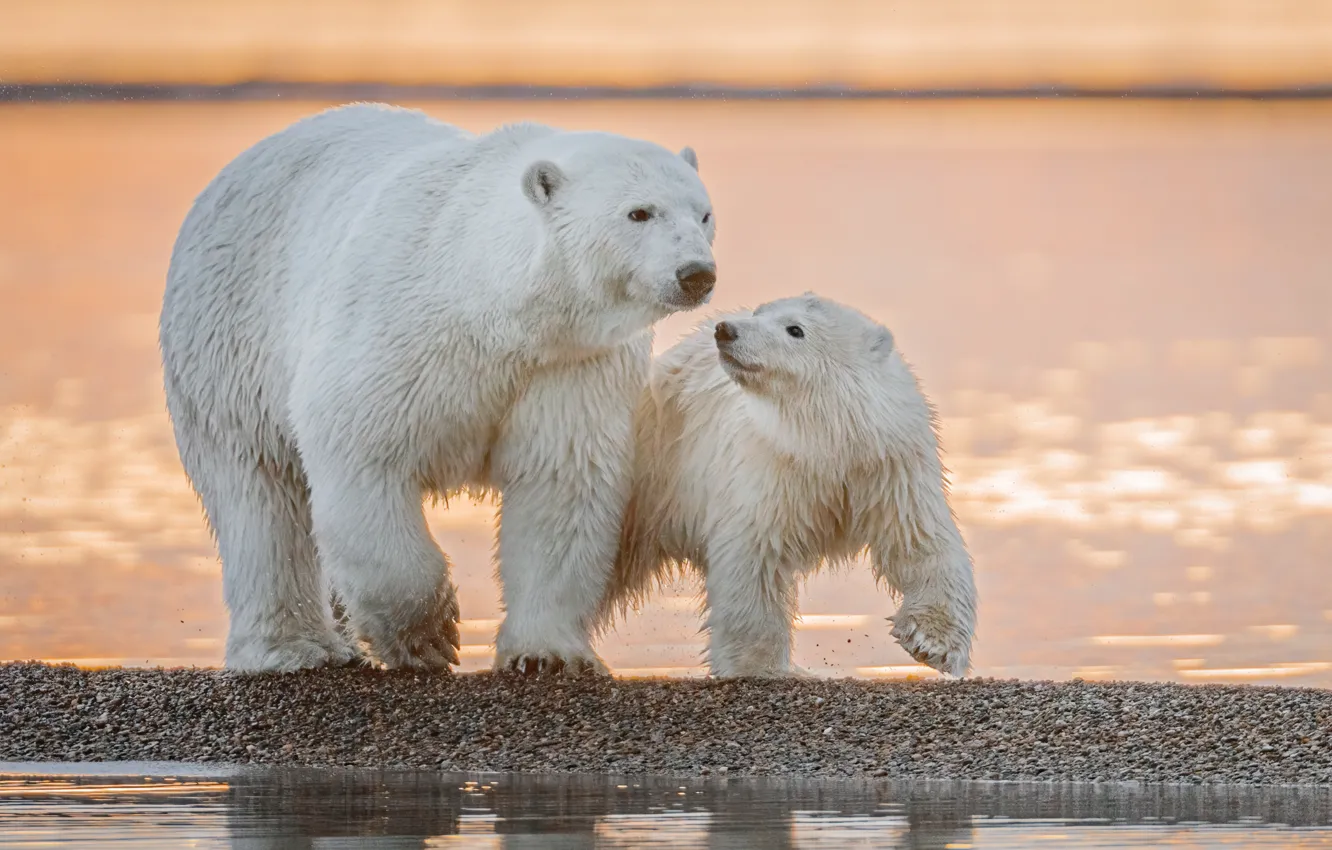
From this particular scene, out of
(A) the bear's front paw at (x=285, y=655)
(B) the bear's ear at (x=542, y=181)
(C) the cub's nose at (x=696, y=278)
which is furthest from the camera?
(A) the bear's front paw at (x=285, y=655)

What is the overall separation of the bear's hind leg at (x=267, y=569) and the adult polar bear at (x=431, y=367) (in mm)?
12

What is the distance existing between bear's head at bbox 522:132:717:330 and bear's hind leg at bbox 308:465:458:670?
4.29 feet

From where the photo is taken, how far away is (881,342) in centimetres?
1020

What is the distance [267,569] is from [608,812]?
4.13 meters

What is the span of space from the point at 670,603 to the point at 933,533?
2364 millimetres

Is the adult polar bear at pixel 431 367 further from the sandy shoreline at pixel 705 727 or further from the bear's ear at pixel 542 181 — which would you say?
the sandy shoreline at pixel 705 727

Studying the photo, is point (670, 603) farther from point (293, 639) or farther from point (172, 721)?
point (172, 721)

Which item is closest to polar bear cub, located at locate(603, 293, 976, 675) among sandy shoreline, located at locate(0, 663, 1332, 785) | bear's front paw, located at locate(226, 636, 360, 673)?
sandy shoreline, located at locate(0, 663, 1332, 785)

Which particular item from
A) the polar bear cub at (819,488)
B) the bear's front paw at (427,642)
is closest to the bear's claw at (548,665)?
the bear's front paw at (427,642)

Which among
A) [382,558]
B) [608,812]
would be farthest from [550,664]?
[608,812]

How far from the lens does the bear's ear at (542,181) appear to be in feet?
30.9

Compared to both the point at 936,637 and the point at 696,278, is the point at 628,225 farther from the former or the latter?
the point at 936,637

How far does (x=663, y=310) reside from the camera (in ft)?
30.5

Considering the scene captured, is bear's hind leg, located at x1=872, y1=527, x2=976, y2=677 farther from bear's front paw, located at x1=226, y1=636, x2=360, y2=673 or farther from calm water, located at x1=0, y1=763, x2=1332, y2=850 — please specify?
bear's front paw, located at x1=226, y1=636, x2=360, y2=673
